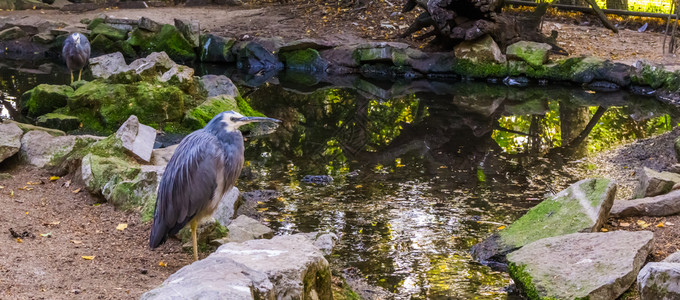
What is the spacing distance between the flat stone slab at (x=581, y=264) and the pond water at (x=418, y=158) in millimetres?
288

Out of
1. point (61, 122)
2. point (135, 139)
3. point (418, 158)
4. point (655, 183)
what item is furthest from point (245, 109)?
point (655, 183)

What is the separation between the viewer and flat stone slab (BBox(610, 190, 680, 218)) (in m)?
5.78

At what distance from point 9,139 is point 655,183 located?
19.0 ft

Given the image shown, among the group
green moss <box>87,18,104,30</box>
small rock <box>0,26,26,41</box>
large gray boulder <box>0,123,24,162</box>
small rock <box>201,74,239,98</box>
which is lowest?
small rock <box>0,26,26,41</box>

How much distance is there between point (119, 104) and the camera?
9.73 metres

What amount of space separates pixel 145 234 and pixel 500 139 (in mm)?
5754

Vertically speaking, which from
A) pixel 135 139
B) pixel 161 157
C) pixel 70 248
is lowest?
pixel 161 157

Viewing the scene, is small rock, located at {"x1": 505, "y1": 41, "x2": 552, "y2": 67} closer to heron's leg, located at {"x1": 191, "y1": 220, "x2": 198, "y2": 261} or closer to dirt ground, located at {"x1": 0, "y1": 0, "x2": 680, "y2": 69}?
dirt ground, located at {"x1": 0, "y1": 0, "x2": 680, "y2": 69}

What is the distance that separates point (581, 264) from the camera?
4844mm

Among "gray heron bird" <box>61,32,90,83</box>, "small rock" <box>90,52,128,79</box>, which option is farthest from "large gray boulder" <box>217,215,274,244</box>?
"gray heron bird" <box>61,32,90,83</box>

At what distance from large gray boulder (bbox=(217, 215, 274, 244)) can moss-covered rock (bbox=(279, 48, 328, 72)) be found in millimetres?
9488

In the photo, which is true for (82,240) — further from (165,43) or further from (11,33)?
(11,33)

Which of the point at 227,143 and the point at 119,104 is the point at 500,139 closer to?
the point at 119,104

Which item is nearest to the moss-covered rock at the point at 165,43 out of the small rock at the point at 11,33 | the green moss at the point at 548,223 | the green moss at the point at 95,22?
the green moss at the point at 95,22
